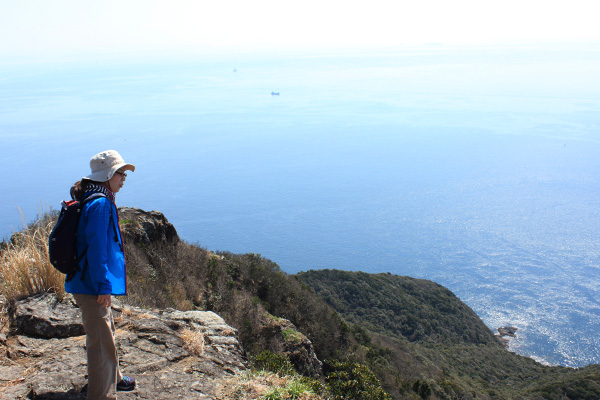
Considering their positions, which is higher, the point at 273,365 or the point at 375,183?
the point at 273,365

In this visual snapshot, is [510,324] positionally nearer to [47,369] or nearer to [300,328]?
[300,328]

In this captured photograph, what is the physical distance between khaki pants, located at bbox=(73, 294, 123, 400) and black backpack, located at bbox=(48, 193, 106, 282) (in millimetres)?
257

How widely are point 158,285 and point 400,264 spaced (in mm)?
49074

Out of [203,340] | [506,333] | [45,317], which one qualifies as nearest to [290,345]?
[203,340]

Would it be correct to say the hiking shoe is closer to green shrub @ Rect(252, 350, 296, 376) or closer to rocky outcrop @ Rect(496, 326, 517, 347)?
green shrub @ Rect(252, 350, 296, 376)

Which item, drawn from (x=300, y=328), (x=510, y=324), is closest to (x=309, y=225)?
(x=510, y=324)

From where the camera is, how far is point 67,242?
2.92m

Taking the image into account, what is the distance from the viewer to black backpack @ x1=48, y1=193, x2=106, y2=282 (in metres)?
2.92

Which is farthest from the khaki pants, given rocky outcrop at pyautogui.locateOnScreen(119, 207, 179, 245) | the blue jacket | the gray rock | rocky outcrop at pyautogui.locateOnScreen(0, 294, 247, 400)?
rocky outcrop at pyautogui.locateOnScreen(119, 207, 179, 245)

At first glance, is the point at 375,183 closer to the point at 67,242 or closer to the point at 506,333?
the point at 506,333

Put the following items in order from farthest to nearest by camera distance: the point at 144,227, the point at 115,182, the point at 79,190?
the point at 144,227
the point at 115,182
the point at 79,190

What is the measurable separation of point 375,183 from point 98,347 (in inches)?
3020

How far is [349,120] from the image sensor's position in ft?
382

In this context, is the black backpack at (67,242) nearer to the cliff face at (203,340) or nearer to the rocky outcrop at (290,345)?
the cliff face at (203,340)
